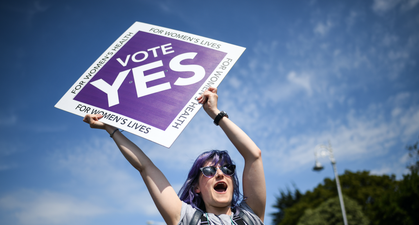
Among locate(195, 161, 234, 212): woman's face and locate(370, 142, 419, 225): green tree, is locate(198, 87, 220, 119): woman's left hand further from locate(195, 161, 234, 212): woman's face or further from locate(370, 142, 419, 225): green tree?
locate(370, 142, 419, 225): green tree

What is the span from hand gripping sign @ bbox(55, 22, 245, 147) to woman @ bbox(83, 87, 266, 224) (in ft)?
0.59

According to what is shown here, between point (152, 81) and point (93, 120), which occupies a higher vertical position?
point (152, 81)

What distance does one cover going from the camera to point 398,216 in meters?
16.9

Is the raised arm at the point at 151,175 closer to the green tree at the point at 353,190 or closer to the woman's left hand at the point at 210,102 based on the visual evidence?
the woman's left hand at the point at 210,102

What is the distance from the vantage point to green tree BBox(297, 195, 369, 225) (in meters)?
28.7

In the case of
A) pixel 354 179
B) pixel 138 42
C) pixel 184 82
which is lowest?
pixel 184 82

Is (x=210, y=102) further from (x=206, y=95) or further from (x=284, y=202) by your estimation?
(x=284, y=202)

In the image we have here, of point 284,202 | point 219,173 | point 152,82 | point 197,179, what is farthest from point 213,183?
point 284,202

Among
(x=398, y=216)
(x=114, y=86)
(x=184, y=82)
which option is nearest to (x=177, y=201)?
(x=184, y=82)

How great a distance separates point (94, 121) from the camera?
7.99ft

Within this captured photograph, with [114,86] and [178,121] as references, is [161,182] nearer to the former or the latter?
[178,121]

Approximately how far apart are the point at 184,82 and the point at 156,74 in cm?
35

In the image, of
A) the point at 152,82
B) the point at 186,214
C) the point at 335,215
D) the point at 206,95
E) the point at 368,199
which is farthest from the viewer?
the point at 368,199

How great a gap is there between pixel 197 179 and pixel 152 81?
3.82 ft
